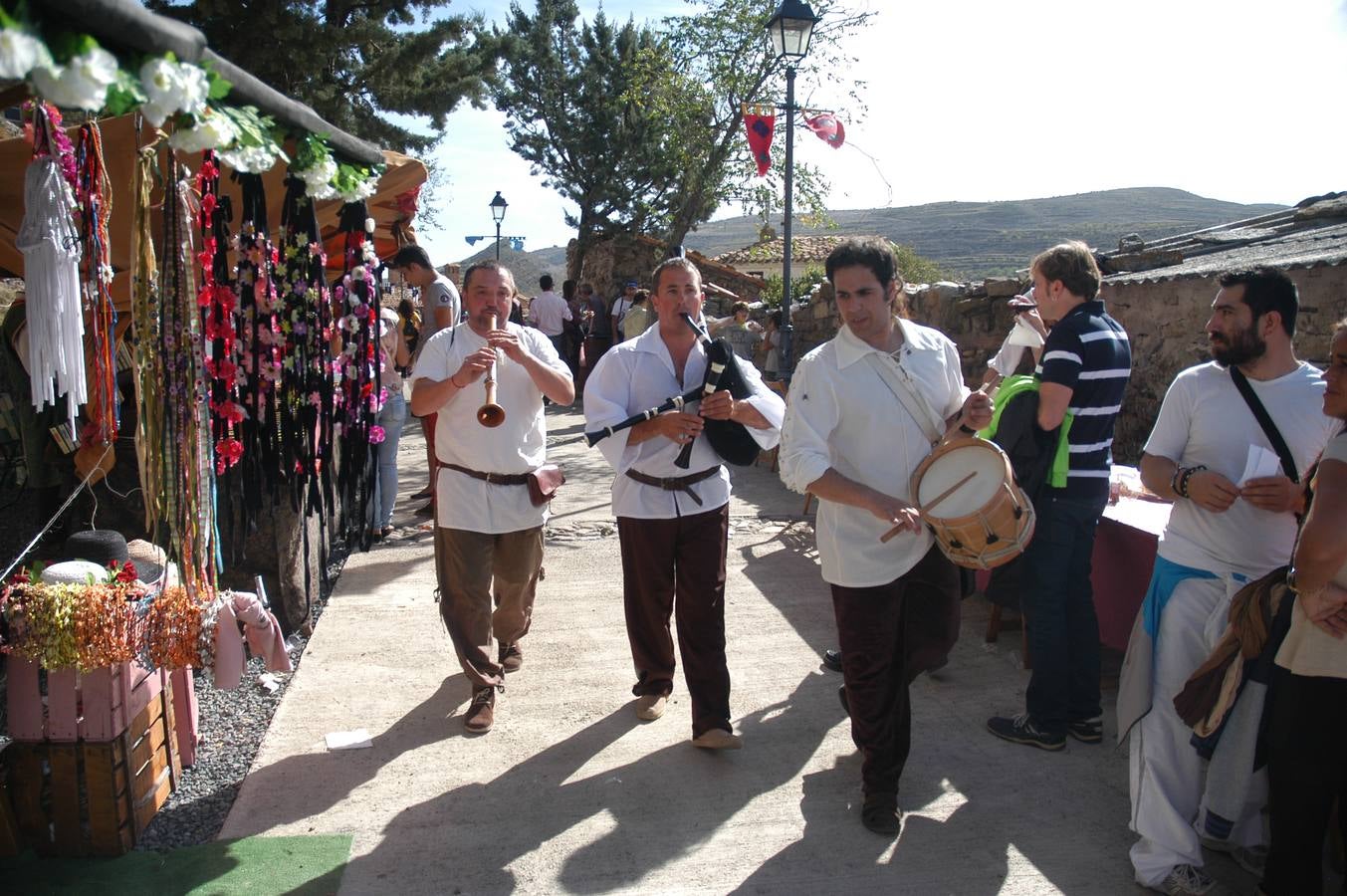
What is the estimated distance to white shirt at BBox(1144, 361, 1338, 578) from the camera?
294cm

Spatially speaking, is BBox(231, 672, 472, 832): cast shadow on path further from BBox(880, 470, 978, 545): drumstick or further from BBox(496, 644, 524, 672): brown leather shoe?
BBox(880, 470, 978, 545): drumstick

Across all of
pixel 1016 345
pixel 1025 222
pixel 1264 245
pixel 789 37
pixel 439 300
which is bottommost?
pixel 1016 345

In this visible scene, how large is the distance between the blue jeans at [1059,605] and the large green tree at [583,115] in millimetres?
28388

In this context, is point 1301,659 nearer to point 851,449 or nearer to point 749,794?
point 851,449

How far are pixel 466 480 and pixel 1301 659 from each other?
2943 millimetres

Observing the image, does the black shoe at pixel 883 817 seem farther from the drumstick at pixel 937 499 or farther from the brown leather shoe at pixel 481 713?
the brown leather shoe at pixel 481 713

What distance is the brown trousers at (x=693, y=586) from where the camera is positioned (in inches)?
150

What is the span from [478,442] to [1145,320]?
435 cm

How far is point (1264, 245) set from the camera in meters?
6.51

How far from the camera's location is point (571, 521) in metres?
7.44

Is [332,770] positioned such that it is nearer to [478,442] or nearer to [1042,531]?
[478,442]

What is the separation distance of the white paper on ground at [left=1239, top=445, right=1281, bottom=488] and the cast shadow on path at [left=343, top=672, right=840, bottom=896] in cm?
169

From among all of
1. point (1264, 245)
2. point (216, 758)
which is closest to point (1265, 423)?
point (216, 758)

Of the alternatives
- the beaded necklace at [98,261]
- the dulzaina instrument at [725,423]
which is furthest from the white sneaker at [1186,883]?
the beaded necklace at [98,261]
